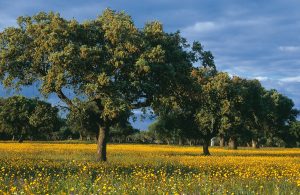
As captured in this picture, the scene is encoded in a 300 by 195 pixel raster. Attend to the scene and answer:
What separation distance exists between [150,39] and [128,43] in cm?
342

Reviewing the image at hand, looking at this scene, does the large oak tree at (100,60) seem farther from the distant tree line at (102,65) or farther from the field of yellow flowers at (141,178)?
the field of yellow flowers at (141,178)

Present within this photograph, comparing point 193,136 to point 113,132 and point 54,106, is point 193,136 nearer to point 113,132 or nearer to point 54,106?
point 54,106

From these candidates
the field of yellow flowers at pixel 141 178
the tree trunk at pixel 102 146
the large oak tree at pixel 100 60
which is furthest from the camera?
the tree trunk at pixel 102 146

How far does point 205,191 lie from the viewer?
1330 cm

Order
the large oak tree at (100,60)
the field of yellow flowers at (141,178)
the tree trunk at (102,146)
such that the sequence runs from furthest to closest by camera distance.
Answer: the tree trunk at (102,146), the large oak tree at (100,60), the field of yellow flowers at (141,178)

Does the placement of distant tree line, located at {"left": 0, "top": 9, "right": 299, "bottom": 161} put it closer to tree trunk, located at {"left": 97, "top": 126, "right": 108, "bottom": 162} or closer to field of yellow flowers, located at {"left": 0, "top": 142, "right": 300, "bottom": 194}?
tree trunk, located at {"left": 97, "top": 126, "right": 108, "bottom": 162}

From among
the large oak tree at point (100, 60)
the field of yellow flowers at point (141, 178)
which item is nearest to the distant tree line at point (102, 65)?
the large oak tree at point (100, 60)

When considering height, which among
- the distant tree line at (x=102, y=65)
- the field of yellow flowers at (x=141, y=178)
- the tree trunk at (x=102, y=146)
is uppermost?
the distant tree line at (x=102, y=65)

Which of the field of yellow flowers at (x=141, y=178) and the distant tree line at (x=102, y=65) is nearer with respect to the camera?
the field of yellow flowers at (x=141, y=178)

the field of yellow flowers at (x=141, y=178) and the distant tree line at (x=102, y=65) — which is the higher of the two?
the distant tree line at (x=102, y=65)

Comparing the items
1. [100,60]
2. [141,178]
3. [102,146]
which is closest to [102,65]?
[100,60]

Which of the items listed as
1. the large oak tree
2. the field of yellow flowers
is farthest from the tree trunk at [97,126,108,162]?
the field of yellow flowers

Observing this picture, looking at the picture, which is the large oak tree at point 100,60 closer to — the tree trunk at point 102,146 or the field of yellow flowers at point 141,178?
the tree trunk at point 102,146

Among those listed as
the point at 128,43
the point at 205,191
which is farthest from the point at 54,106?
the point at 205,191
